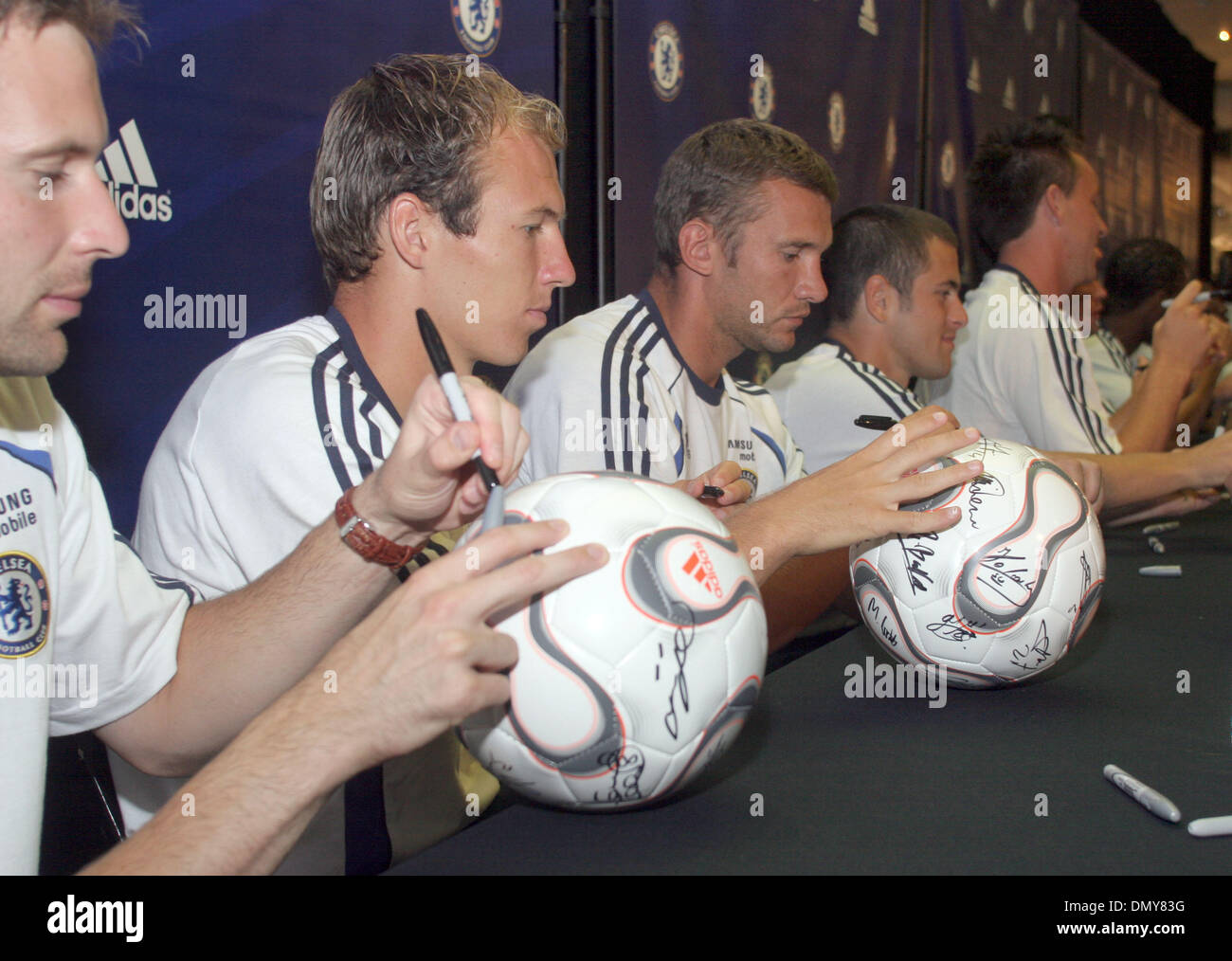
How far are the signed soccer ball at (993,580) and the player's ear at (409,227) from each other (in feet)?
2.38

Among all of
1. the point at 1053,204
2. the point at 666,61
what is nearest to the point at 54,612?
the point at 666,61

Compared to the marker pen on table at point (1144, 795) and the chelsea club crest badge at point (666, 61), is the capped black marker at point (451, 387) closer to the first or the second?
the marker pen on table at point (1144, 795)

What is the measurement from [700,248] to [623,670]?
1.46m

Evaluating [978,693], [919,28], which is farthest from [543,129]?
[919,28]

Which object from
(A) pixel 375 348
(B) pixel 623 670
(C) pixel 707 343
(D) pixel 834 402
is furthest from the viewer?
(D) pixel 834 402

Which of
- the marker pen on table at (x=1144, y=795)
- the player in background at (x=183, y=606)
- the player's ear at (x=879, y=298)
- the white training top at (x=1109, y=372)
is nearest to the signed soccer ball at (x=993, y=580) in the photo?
the marker pen on table at (x=1144, y=795)

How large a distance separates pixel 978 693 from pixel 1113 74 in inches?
262

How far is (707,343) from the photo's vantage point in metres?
2.17

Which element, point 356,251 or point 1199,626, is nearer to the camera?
point 356,251

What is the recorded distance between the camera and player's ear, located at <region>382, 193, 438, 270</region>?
147 centimetres

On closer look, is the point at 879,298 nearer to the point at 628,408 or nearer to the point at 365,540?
the point at 628,408

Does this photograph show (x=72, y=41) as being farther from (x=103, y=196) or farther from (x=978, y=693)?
(x=978, y=693)

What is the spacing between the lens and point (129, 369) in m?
1.61

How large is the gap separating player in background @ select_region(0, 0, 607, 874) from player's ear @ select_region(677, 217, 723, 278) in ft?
3.84
